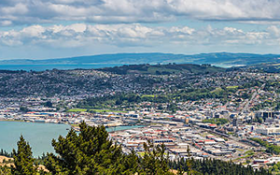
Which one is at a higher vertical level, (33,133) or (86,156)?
(86,156)

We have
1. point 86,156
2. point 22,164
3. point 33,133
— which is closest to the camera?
point 22,164

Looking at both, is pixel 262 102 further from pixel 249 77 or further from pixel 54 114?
pixel 54 114

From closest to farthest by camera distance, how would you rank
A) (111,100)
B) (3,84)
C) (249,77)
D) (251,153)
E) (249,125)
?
(251,153)
(249,125)
(111,100)
(249,77)
(3,84)

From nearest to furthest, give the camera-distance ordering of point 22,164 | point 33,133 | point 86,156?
point 22,164, point 86,156, point 33,133

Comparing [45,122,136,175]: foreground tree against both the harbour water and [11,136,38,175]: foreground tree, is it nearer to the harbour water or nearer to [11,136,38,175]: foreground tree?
[11,136,38,175]: foreground tree

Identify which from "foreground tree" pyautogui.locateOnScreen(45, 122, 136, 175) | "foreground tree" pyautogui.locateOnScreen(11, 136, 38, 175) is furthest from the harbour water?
"foreground tree" pyautogui.locateOnScreen(11, 136, 38, 175)

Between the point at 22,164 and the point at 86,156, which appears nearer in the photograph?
the point at 22,164

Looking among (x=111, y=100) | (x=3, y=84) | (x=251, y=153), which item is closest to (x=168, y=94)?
(x=111, y=100)

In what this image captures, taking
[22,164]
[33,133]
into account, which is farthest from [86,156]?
[33,133]

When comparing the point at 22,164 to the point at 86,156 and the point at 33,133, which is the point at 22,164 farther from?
the point at 33,133
